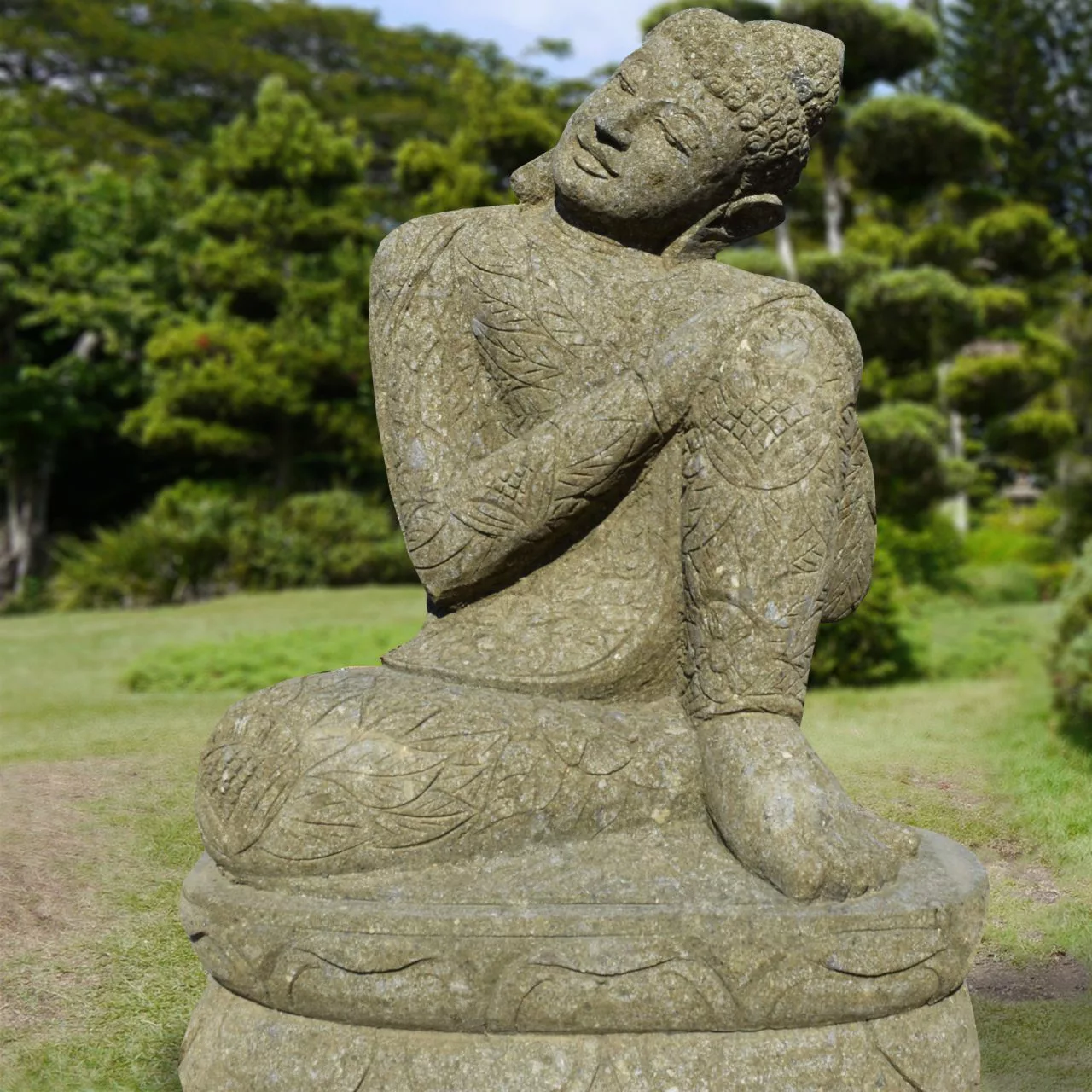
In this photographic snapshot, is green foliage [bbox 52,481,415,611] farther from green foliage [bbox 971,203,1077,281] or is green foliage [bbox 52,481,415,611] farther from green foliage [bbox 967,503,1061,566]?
green foliage [bbox 971,203,1077,281]

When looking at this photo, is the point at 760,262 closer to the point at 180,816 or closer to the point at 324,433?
the point at 324,433

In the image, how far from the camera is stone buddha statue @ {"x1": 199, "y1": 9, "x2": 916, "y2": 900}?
262cm

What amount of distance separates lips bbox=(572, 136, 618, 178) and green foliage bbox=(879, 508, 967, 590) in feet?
34.3

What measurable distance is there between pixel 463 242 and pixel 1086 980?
3.28m

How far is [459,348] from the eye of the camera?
10.1 ft

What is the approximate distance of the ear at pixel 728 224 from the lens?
3.11m

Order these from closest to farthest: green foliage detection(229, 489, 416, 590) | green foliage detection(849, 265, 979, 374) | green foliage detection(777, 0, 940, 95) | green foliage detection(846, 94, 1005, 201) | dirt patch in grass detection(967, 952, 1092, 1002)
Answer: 1. dirt patch in grass detection(967, 952, 1092, 1002)
2. green foliage detection(777, 0, 940, 95)
3. green foliage detection(849, 265, 979, 374)
4. green foliage detection(846, 94, 1005, 201)
5. green foliage detection(229, 489, 416, 590)

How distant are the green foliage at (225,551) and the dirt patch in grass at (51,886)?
8.95 m

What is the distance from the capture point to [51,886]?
470 centimetres

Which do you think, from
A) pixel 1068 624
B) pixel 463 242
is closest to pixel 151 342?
pixel 1068 624

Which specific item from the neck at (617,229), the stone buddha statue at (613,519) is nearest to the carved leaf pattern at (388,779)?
the stone buddha statue at (613,519)

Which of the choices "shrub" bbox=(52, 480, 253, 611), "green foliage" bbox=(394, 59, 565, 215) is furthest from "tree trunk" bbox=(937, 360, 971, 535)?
"shrub" bbox=(52, 480, 253, 611)

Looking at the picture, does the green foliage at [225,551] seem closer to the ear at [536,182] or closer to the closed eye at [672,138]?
the ear at [536,182]

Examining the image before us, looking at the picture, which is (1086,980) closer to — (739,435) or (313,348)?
(739,435)
